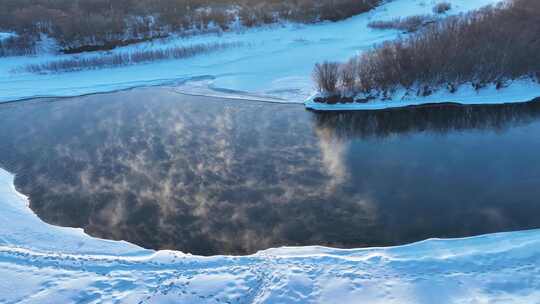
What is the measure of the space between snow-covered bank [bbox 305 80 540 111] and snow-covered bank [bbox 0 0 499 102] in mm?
2813

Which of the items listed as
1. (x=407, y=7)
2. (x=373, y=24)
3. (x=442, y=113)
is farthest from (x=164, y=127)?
(x=407, y=7)

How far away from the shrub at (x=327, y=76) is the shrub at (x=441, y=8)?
77.6 ft

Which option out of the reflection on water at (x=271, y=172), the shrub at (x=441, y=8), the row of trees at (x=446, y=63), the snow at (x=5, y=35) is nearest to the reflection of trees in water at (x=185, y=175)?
the reflection on water at (x=271, y=172)

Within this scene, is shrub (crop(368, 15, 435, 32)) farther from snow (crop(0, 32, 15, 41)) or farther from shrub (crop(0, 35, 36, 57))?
snow (crop(0, 32, 15, 41))

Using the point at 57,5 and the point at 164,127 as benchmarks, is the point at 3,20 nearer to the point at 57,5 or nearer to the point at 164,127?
the point at 57,5

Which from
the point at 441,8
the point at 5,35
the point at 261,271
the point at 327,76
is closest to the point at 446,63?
the point at 327,76

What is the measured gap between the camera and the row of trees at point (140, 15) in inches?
1468

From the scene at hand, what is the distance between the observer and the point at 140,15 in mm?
42594

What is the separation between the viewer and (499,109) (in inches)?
874

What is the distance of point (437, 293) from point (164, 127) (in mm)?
15680

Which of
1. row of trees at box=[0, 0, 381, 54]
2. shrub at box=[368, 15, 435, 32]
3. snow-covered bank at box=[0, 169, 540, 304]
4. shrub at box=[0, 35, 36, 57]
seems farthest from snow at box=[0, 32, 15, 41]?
shrub at box=[368, 15, 435, 32]

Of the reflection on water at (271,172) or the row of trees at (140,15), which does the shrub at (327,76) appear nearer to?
the reflection on water at (271,172)

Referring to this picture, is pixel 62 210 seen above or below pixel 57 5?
below

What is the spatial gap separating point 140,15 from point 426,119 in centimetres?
3201
